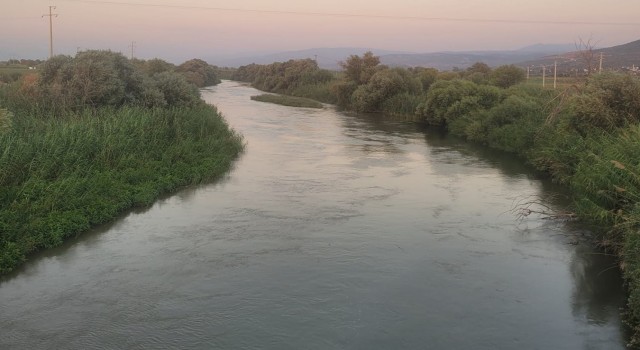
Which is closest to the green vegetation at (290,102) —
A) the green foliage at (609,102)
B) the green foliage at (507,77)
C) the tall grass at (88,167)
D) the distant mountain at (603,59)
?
the green foliage at (507,77)

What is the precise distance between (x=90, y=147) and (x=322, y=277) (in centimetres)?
851

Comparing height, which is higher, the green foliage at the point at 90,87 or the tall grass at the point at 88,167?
the green foliage at the point at 90,87

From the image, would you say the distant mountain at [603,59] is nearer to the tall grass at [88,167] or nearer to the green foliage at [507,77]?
the green foliage at [507,77]

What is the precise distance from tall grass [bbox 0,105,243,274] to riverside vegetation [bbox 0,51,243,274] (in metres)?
0.03

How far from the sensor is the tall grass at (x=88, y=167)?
11.5 metres

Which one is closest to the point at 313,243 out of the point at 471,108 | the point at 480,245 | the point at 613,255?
the point at 480,245

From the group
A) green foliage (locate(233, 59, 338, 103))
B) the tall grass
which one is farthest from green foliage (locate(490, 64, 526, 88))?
the tall grass

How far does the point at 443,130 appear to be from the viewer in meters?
32.8

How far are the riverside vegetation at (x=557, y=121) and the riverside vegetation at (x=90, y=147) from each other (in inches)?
410

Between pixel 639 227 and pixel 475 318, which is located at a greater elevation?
pixel 639 227

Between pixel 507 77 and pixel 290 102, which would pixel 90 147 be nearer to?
pixel 507 77

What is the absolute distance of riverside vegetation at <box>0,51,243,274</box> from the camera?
A: 1192 centimetres

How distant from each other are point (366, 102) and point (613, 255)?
106ft

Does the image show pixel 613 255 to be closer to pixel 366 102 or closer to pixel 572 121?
pixel 572 121
